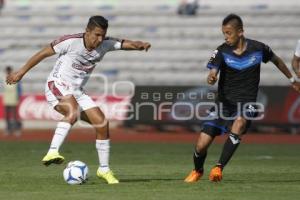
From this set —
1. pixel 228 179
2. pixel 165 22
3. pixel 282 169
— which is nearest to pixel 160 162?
pixel 282 169

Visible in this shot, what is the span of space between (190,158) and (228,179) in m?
4.88

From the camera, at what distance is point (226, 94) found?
1141 cm

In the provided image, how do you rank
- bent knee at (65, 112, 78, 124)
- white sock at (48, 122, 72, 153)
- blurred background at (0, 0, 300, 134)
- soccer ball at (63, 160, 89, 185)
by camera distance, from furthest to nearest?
blurred background at (0, 0, 300, 134), bent knee at (65, 112, 78, 124), white sock at (48, 122, 72, 153), soccer ball at (63, 160, 89, 185)

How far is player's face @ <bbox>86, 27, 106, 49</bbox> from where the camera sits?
11.0 metres

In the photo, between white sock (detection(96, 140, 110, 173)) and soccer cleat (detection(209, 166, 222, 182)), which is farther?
white sock (detection(96, 140, 110, 173))

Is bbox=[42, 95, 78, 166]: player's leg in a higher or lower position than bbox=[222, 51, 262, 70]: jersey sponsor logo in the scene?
lower

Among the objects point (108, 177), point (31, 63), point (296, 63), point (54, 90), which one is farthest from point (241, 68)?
point (31, 63)

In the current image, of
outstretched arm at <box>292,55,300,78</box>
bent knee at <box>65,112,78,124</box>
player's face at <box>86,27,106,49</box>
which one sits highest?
player's face at <box>86,27,106,49</box>

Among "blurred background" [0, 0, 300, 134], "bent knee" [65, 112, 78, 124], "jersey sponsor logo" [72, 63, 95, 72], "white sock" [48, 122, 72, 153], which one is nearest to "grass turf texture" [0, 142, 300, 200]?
"white sock" [48, 122, 72, 153]

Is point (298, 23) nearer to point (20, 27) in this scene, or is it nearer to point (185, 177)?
point (20, 27)

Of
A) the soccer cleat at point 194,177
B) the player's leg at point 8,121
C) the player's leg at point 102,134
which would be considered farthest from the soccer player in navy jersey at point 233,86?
the player's leg at point 8,121

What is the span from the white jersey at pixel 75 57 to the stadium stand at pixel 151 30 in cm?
1931

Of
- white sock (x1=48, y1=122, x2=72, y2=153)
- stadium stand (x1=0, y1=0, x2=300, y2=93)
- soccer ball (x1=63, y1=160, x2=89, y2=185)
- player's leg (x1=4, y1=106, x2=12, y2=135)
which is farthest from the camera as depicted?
stadium stand (x1=0, y1=0, x2=300, y2=93)

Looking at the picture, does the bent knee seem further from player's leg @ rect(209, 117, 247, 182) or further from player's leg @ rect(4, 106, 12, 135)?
player's leg @ rect(4, 106, 12, 135)
